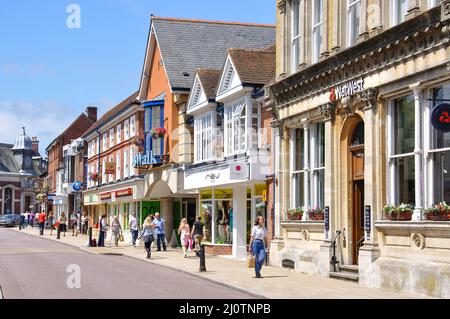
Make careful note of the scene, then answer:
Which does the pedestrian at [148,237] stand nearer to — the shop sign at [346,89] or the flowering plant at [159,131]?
the flowering plant at [159,131]

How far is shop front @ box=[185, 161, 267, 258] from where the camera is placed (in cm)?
2723

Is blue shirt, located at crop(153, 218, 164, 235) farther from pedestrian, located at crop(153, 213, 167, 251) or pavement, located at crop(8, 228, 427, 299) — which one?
pavement, located at crop(8, 228, 427, 299)

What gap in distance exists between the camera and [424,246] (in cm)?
1620

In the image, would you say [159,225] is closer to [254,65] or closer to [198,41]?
[254,65]

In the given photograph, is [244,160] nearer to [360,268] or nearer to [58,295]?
[360,268]

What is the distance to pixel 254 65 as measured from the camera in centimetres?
2842

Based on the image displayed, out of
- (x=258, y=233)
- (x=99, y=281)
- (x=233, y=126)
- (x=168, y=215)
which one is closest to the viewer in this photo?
(x=99, y=281)

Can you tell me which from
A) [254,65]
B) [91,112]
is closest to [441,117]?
[254,65]

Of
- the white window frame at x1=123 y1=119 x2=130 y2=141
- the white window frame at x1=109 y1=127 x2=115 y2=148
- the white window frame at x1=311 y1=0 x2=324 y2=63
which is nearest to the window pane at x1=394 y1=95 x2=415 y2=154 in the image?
the white window frame at x1=311 y1=0 x2=324 y2=63

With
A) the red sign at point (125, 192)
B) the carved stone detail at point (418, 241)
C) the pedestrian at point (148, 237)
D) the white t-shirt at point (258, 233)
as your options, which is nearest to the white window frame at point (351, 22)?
the white t-shirt at point (258, 233)

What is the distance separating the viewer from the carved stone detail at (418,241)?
16.2 meters

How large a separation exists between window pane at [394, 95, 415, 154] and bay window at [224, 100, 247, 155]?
10.4 meters

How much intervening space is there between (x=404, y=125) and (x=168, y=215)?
77.3 feet

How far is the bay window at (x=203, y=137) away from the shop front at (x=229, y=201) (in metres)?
0.71
